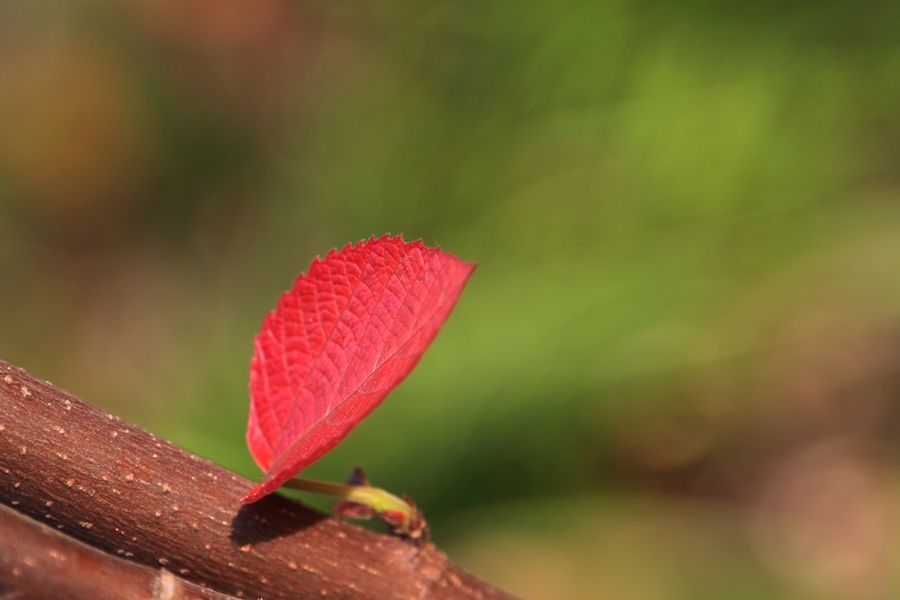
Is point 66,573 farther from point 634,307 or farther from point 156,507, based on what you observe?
point 634,307

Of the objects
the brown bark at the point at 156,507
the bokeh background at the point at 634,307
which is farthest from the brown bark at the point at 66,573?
the bokeh background at the point at 634,307

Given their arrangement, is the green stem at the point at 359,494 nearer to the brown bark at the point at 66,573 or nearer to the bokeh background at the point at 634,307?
the brown bark at the point at 66,573

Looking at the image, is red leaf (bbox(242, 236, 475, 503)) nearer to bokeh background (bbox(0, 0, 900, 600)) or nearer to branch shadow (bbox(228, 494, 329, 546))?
branch shadow (bbox(228, 494, 329, 546))

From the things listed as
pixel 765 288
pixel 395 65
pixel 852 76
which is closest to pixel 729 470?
pixel 765 288

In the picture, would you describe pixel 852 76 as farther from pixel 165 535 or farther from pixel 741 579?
pixel 165 535

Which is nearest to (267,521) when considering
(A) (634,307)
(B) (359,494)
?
(B) (359,494)

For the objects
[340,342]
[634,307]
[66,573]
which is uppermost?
[634,307]
